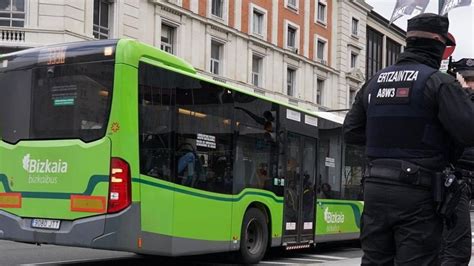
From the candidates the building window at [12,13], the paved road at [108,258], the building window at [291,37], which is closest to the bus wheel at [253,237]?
the paved road at [108,258]

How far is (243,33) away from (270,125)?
951 inches

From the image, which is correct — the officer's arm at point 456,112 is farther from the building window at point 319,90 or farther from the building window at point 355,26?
the building window at point 355,26

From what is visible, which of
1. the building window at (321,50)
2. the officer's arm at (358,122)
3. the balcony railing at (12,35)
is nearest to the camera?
the officer's arm at (358,122)

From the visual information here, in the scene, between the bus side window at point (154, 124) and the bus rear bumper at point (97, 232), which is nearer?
the bus rear bumper at point (97, 232)

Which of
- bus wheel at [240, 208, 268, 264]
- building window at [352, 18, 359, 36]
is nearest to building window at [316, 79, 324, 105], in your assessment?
building window at [352, 18, 359, 36]

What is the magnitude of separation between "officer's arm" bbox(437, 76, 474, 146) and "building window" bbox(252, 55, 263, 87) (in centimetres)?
3294

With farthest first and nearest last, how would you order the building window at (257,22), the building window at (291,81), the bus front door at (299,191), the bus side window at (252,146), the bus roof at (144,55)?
the building window at (291,81)
the building window at (257,22)
the bus front door at (299,191)
the bus side window at (252,146)
the bus roof at (144,55)

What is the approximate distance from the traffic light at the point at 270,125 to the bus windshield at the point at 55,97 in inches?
146

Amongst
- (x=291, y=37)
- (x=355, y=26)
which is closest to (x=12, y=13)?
(x=291, y=37)

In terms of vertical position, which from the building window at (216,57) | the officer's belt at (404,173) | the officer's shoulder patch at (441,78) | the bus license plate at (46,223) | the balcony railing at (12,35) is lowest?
the bus license plate at (46,223)

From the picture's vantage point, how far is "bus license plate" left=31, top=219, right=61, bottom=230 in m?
8.63

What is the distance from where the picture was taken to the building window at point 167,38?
30.7 meters

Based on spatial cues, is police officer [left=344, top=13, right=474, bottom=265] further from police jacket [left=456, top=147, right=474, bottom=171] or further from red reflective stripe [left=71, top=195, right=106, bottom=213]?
red reflective stripe [left=71, top=195, right=106, bottom=213]

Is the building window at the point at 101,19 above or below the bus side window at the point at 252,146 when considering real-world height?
above
